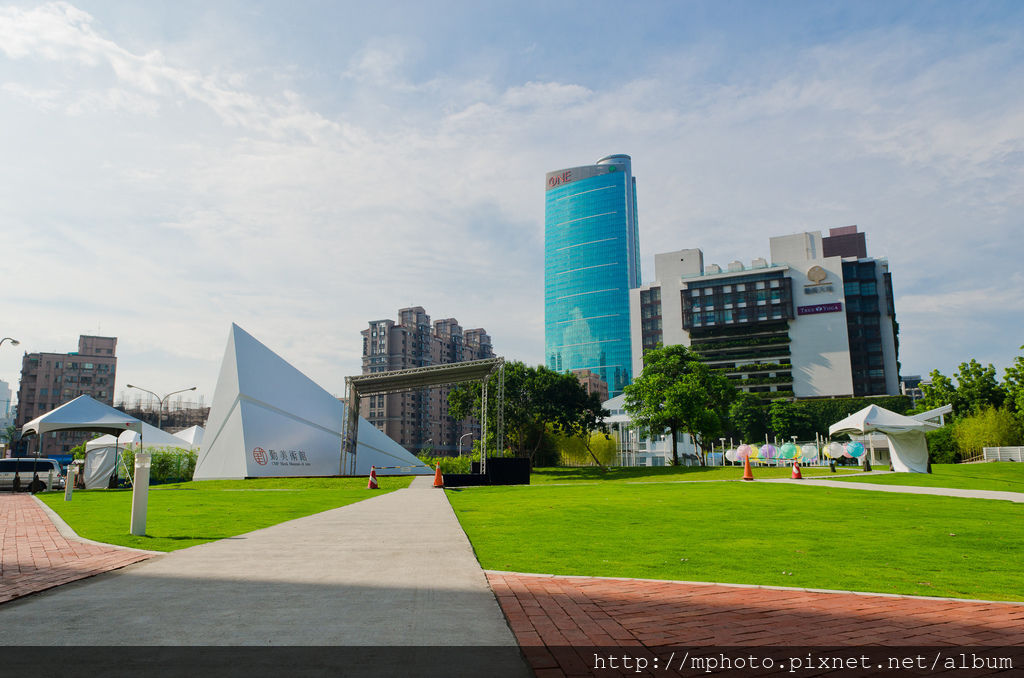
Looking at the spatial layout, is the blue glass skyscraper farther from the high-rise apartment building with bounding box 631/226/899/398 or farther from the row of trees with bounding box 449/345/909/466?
the row of trees with bounding box 449/345/909/466

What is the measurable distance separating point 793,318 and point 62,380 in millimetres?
134390

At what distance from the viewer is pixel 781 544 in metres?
7.91

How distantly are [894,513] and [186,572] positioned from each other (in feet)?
39.0

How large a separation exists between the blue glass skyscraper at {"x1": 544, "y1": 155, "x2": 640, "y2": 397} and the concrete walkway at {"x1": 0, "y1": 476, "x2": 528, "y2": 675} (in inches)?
7017

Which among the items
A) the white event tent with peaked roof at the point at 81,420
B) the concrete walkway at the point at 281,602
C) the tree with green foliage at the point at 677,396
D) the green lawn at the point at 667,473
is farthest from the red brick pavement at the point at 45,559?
the tree with green foliage at the point at 677,396

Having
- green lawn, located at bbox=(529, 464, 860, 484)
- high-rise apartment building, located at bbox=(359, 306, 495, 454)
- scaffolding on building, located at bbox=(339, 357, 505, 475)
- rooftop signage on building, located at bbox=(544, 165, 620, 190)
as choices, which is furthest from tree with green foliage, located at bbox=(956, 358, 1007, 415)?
rooftop signage on building, located at bbox=(544, 165, 620, 190)

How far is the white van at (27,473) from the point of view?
85.3 ft

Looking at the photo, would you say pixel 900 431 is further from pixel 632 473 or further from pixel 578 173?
pixel 578 173

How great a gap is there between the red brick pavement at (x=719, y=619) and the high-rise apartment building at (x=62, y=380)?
428ft

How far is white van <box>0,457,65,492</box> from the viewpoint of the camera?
85.3ft

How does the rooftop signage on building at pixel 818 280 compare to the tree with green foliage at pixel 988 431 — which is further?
the rooftop signage on building at pixel 818 280

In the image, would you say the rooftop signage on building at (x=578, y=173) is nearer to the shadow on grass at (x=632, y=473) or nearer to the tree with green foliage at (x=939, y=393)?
the tree with green foliage at (x=939, y=393)

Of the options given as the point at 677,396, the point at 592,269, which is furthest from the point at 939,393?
the point at 592,269

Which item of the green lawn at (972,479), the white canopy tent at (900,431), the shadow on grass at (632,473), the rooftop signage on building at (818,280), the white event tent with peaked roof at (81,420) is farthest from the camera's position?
the rooftop signage on building at (818,280)
